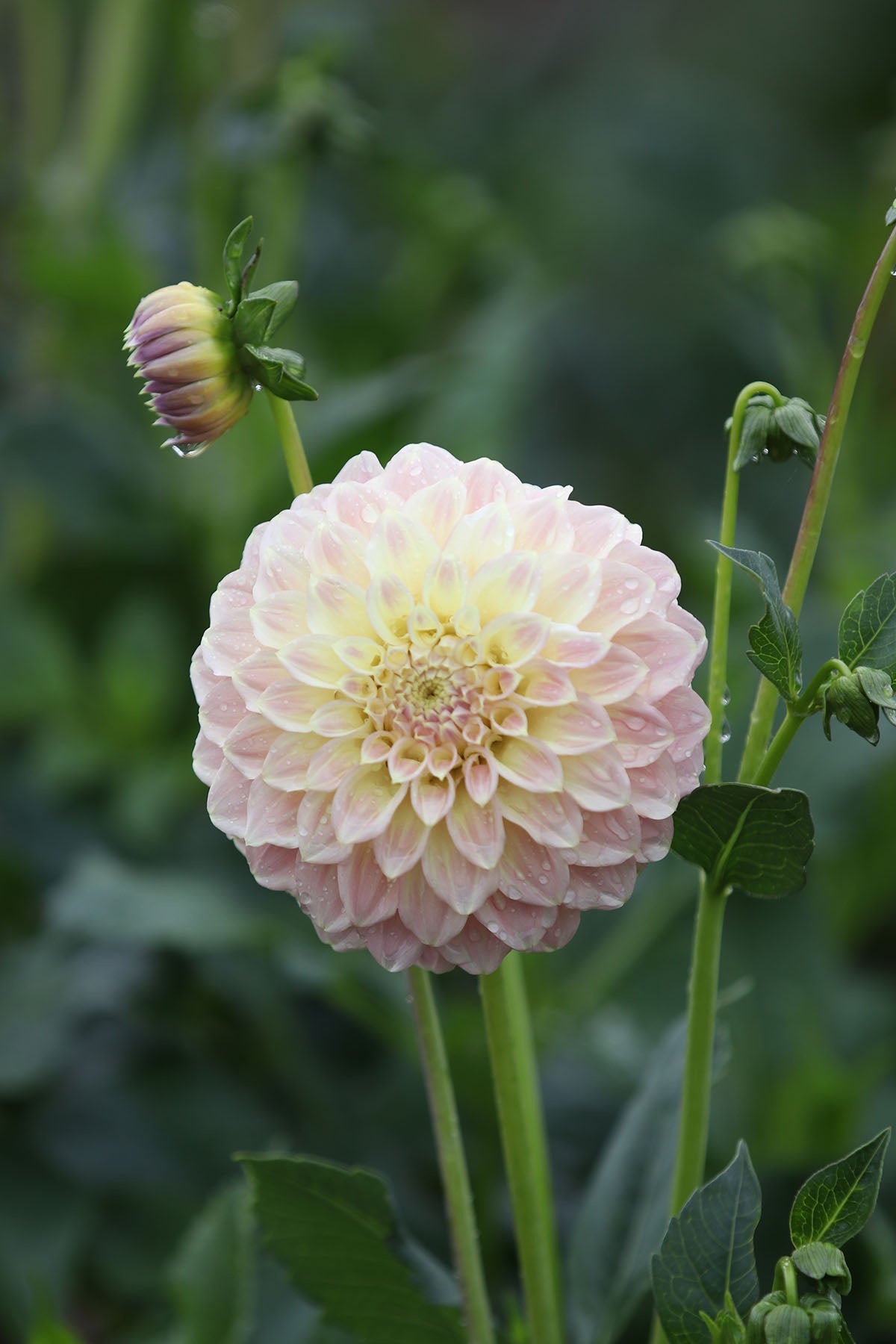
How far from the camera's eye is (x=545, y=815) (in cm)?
45

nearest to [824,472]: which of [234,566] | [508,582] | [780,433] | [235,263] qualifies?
[780,433]

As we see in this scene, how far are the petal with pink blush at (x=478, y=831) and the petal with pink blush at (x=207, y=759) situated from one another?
9 centimetres

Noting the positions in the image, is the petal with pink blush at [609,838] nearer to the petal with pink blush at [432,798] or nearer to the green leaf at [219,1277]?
the petal with pink blush at [432,798]

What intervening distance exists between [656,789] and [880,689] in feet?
0.25

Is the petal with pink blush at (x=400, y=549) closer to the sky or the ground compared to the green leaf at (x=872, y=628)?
closer to the sky

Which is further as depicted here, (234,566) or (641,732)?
(234,566)

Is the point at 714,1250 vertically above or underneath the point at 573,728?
underneath

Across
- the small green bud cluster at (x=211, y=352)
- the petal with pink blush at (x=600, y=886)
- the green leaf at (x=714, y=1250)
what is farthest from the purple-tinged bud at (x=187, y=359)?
the green leaf at (x=714, y=1250)

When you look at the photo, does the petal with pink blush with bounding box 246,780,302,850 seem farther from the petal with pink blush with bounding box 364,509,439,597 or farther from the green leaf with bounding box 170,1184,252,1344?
the green leaf with bounding box 170,1184,252,1344

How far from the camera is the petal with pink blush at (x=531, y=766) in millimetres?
444

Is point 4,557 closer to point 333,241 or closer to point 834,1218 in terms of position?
point 333,241

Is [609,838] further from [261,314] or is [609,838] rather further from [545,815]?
[261,314]

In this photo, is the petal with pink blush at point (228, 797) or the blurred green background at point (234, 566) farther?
the blurred green background at point (234, 566)

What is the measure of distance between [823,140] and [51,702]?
5.83ft
